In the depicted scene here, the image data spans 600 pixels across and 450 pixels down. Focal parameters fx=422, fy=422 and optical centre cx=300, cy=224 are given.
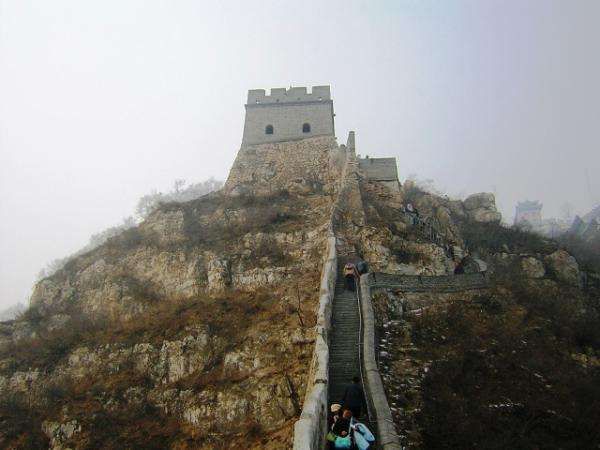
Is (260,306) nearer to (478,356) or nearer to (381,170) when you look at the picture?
(478,356)

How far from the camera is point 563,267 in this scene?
26.1 meters

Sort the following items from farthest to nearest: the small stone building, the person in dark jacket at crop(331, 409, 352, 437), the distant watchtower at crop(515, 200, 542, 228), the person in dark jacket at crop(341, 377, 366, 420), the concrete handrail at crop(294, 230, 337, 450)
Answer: the distant watchtower at crop(515, 200, 542, 228) → the small stone building → the person in dark jacket at crop(341, 377, 366, 420) → the person in dark jacket at crop(331, 409, 352, 437) → the concrete handrail at crop(294, 230, 337, 450)

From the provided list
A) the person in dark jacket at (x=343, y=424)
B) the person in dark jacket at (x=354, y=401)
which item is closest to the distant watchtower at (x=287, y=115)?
the person in dark jacket at (x=354, y=401)

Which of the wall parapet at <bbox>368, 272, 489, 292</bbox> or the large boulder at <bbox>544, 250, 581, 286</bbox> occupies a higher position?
the wall parapet at <bbox>368, 272, 489, 292</bbox>

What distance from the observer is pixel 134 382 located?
1862 cm

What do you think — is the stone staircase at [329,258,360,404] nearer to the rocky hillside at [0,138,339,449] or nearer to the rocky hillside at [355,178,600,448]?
the rocky hillside at [355,178,600,448]

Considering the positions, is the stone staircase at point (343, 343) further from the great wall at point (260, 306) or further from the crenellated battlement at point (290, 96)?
the crenellated battlement at point (290, 96)

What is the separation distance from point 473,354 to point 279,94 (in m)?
27.2

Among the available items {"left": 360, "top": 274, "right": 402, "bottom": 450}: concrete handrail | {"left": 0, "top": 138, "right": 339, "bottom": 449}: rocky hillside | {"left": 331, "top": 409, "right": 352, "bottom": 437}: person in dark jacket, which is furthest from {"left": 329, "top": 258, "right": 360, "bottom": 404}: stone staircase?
{"left": 0, "top": 138, "right": 339, "bottom": 449}: rocky hillside

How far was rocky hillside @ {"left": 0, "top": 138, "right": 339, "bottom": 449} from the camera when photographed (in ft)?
53.7

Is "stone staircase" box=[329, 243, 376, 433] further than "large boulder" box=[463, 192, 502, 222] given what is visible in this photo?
No

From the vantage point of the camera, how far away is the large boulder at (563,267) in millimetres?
25531

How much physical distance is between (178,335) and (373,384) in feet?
39.3

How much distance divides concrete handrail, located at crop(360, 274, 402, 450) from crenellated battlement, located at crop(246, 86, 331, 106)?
23.4m
